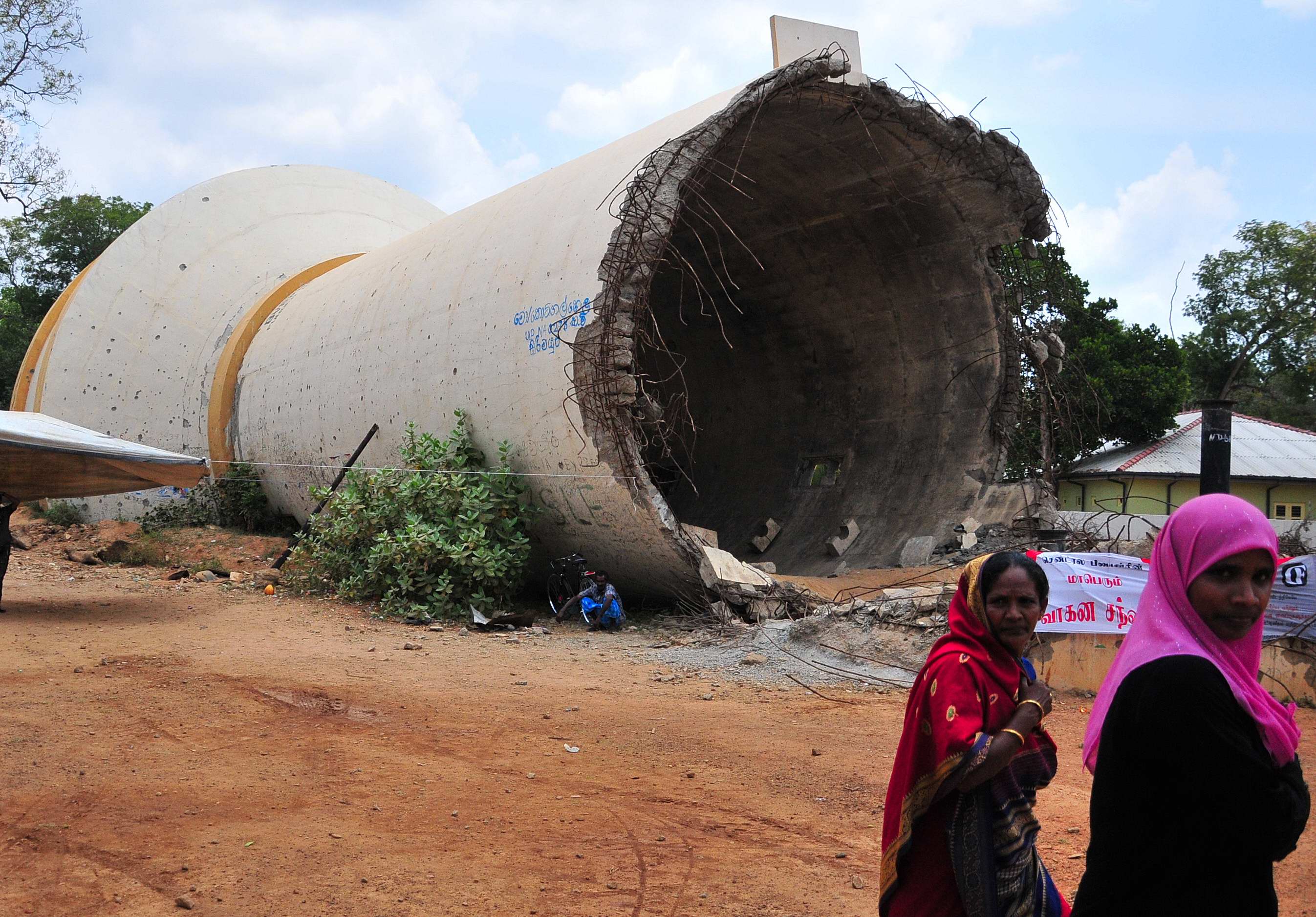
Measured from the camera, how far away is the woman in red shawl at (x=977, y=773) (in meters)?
2.11

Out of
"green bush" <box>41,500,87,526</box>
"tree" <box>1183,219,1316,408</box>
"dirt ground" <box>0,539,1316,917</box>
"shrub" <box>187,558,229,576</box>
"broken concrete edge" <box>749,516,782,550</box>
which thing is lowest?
"dirt ground" <box>0,539,1316,917</box>

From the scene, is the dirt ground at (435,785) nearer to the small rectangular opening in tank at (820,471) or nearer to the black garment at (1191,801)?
the black garment at (1191,801)

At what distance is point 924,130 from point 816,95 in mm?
1407

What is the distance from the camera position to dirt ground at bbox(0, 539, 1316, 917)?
3240 mm

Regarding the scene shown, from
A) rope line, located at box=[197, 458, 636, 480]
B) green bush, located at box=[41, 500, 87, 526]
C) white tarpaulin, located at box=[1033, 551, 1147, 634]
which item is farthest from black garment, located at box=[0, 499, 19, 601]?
white tarpaulin, located at box=[1033, 551, 1147, 634]

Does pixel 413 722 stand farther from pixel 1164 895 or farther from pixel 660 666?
pixel 1164 895

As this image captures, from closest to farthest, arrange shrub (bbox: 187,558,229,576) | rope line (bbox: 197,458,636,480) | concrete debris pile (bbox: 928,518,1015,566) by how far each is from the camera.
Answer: rope line (bbox: 197,458,636,480), concrete debris pile (bbox: 928,518,1015,566), shrub (bbox: 187,558,229,576)

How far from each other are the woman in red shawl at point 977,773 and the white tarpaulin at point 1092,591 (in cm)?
429

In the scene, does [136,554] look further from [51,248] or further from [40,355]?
[51,248]

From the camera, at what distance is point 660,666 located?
23.1 feet

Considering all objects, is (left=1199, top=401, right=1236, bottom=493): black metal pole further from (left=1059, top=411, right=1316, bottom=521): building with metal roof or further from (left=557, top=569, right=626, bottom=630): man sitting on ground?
(left=1059, top=411, right=1316, bottom=521): building with metal roof

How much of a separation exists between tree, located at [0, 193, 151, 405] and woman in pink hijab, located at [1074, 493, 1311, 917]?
1091 inches

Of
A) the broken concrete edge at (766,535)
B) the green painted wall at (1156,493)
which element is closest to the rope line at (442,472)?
the broken concrete edge at (766,535)

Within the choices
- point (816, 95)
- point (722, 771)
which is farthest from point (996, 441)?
point (722, 771)
